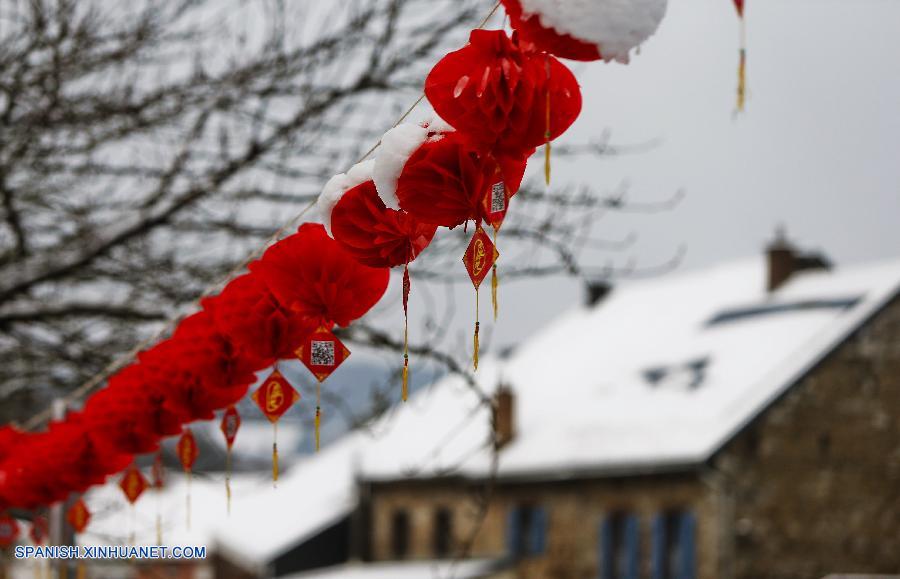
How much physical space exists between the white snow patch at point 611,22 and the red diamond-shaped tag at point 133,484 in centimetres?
425

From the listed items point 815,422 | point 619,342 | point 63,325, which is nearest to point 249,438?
point 619,342

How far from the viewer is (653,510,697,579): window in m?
24.1

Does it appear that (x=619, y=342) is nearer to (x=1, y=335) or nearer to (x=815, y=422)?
(x=815, y=422)

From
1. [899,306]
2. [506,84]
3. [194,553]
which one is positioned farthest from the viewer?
[899,306]

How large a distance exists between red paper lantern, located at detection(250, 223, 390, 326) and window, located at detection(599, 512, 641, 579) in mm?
21365

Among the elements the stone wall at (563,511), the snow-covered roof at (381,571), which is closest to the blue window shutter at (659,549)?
the stone wall at (563,511)

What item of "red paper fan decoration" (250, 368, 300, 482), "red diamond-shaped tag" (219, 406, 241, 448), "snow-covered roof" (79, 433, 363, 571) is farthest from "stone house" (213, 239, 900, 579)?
"red paper fan decoration" (250, 368, 300, 482)

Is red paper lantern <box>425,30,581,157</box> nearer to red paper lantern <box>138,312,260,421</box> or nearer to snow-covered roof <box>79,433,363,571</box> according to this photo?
red paper lantern <box>138,312,260,421</box>

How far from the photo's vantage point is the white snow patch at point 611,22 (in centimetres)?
299

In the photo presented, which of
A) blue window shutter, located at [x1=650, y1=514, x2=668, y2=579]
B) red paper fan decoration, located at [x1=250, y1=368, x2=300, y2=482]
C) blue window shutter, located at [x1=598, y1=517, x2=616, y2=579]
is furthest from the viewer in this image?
blue window shutter, located at [x1=598, y1=517, x2=616, y2=579]

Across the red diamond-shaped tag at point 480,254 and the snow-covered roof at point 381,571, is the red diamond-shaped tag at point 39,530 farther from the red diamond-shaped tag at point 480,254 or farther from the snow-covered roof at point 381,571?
the snow-covered roof at point 381,571

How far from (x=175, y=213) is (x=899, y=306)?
58.9 ft

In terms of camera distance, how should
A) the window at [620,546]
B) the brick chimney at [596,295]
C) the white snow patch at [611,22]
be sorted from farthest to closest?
the brick chimney at [596,295], the window at [620,546], the white snow patch at [611,22]

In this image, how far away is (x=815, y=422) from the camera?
24000 millimetres
